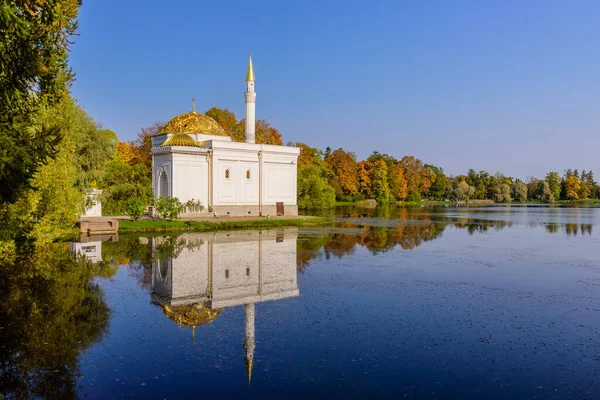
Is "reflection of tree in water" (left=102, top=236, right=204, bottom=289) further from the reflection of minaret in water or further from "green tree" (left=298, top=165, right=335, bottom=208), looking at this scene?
"green tree" (left=298, top=165, right=335, bottom=208)

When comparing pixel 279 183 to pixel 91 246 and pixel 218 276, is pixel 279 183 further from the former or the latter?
pixel 218 276

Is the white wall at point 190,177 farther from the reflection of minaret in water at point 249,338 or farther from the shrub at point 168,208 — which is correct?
the reflection of minaret in water at point 249,338

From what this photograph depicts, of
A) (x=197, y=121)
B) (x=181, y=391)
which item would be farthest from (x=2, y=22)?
(x=197, y=121)

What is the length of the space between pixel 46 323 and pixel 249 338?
4042 millimetres

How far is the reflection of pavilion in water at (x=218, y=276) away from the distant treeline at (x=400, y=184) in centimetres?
4007

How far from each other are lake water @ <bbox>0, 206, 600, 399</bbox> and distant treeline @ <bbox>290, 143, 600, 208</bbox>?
45496 mm

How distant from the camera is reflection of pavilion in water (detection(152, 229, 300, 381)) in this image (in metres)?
11.8

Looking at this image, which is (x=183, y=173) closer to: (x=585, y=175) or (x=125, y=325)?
(x=125, y=325)

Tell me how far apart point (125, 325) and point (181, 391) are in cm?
368

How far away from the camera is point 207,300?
41.5ft

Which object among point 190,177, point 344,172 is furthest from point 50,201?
point 344,172

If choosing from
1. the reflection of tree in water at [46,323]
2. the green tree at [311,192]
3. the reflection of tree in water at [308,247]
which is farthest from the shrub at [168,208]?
the green tree at [311,192]

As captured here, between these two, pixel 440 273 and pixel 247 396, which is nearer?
pixel 247 396

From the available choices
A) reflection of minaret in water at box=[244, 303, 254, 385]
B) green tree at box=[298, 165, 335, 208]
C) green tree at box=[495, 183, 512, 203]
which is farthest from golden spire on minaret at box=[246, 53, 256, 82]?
green tree at box=[495, 183, 512, 203]
